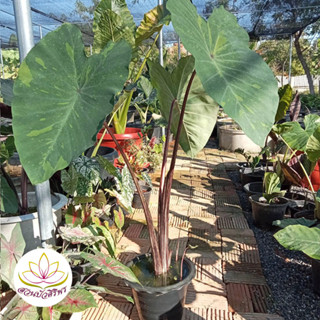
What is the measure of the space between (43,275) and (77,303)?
0.26 metres

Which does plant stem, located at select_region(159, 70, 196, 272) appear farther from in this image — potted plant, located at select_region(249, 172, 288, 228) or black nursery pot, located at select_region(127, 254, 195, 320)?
potted plant, located at select_region(249, 172, 288, 228)

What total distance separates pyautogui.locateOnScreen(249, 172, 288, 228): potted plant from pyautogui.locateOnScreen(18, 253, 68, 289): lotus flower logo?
63.2 inches

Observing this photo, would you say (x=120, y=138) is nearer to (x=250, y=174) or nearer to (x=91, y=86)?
(x=250, y=174)

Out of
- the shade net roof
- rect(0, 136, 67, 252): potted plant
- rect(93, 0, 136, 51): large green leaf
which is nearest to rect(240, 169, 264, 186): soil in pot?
rect(93, 0, 136, 51): large green leaf

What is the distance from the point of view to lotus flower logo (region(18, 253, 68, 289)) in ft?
2.90

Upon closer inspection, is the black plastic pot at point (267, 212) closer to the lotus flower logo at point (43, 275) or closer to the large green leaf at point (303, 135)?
the large green leaf at point (303, 135)

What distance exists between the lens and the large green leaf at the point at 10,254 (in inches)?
44.3

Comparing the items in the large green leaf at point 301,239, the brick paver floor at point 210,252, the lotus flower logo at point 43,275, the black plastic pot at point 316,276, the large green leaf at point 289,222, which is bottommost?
the brick paver floor at point 210,252

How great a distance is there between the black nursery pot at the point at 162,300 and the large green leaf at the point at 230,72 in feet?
2.36

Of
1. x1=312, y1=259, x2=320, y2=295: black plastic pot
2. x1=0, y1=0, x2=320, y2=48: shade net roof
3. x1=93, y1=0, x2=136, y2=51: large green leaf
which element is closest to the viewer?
x1=312, y1=259, x2=320, y2=295: black plastic pot

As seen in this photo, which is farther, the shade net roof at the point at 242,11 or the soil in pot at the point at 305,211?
the shade net roof at the point at 242,11

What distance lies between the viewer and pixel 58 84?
34.3 inches

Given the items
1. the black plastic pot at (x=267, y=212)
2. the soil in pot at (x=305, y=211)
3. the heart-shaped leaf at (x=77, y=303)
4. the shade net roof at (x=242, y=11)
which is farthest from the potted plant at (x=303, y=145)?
the shade net roof at (x=242, y=11)

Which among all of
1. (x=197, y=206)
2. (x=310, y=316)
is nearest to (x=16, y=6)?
(x=310, y=316)
